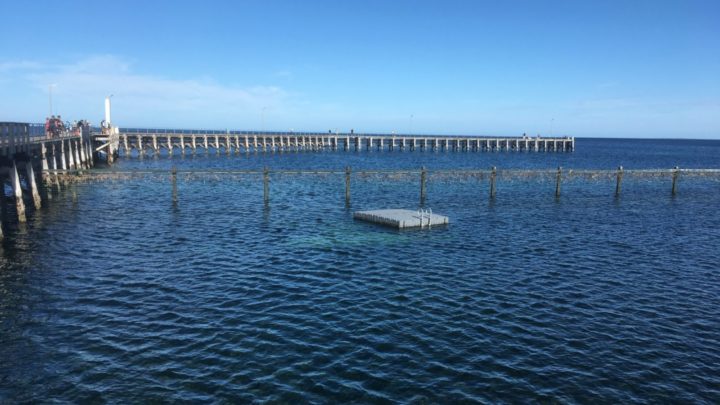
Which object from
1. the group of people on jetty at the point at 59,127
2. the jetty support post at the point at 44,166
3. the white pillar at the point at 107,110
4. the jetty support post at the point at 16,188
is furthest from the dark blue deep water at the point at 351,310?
the white pillar at the point at 107,110

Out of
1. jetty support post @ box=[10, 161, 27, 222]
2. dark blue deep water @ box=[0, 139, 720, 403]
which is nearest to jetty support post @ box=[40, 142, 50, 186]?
dark blue deep water @ box=[0, 139, 720, 403]

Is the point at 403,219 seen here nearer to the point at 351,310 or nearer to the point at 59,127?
the point at 351,310

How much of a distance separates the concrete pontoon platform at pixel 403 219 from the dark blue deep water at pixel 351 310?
1201 mm

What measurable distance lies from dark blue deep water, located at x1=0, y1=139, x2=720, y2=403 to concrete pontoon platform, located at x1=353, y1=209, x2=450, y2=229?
1201mm

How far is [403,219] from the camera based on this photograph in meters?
37.3

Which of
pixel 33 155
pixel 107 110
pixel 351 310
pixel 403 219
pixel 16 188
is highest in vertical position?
pixel 107 110

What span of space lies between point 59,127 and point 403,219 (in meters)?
53.8

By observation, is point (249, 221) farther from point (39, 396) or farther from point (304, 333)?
point (39, 396)

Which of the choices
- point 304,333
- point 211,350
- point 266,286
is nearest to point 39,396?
point 211,350

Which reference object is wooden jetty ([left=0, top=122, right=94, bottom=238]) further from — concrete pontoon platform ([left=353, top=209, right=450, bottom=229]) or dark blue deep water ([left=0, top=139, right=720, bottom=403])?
concrete pontoon platform ([left=353, top=209, right=450, bottom=229])

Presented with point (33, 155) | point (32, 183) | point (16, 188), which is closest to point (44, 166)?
point (33, 155)

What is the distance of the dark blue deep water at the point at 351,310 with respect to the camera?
14.6 meters

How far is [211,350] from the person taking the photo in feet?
54.3

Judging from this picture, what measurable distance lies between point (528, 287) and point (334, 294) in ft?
33.4
